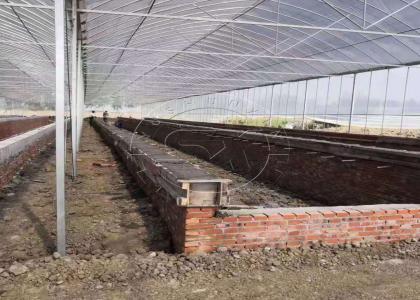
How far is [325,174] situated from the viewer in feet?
25.9

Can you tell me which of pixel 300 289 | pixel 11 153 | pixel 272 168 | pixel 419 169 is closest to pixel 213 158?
pixel 272 168

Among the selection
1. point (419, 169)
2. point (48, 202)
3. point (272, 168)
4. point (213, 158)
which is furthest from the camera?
point (213, 158)

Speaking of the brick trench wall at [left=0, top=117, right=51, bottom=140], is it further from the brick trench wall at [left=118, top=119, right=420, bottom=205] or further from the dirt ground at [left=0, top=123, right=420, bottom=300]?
the dirt ground at [left=0, top=123, right=420, bottom=300]

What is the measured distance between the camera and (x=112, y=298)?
10.3 ft

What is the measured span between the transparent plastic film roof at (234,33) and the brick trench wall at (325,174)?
12.1 feet

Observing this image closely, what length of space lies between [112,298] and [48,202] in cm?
392

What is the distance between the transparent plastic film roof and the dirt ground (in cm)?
549

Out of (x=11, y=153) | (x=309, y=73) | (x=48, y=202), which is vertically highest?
(x=309, y=73)

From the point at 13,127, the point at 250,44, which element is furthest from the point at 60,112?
the point at 250,44

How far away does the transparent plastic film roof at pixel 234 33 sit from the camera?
11.9 meters

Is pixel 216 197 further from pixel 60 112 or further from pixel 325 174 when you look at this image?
pixel 325 174

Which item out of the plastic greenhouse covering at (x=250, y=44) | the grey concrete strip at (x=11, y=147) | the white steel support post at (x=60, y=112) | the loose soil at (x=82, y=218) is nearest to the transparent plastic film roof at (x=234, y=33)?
the plastic greenhouse covering at (x=250, y=44)

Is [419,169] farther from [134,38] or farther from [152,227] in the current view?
[134,38]

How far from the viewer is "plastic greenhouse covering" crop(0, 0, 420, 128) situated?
12023 mm
